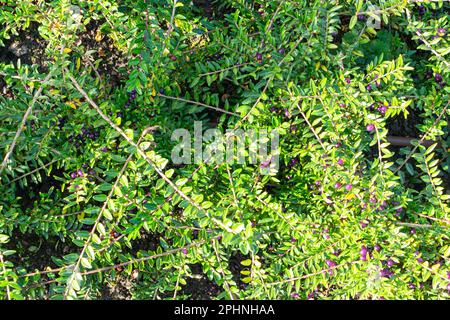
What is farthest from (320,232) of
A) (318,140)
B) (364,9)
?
(364,9)

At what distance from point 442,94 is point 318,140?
93cm

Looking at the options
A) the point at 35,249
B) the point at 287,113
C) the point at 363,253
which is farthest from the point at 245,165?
the point at 35,249

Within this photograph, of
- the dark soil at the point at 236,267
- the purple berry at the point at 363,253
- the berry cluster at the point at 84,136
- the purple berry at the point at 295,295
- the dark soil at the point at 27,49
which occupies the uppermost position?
the dark soil at the point at 27,49

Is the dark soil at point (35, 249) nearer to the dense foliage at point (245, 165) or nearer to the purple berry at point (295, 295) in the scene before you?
the dense foliage at point (245, 165)

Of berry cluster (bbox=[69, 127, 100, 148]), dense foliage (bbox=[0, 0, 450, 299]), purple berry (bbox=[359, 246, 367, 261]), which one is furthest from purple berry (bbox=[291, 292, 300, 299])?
berry cluster (bbox=[69, 127, 100, 148])

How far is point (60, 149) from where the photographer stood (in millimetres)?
2650

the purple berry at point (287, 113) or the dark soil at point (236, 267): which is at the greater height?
the purple berry at point (287, 113)

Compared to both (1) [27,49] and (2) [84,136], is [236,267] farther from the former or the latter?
(1) [27,49]

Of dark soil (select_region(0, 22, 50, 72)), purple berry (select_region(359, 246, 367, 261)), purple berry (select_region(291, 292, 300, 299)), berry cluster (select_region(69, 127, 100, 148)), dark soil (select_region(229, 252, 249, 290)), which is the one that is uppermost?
dark soil (select_region(0, 22, 50, 72))

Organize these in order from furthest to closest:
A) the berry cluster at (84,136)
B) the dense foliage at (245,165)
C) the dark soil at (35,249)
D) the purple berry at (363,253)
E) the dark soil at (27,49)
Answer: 1. the dark soil at (27,49)
2. the dark soil at (35,249)
3. the berry cluster at (84,136)
4. the purple berry at (363,253)
5. the dense foliage at (245,165)

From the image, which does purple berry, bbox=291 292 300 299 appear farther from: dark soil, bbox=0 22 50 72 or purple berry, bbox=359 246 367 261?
dark soil, bbox=0 22 50 72

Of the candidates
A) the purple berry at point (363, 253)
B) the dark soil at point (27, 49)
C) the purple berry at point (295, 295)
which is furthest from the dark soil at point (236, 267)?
the dark soil at point (27, 49)

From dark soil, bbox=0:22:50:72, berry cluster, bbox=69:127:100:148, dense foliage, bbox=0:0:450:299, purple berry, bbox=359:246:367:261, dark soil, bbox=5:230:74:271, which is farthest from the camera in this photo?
dark soil, bbox=0:22:50:72
